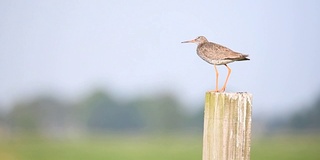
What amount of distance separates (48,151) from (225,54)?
3491 centimetres

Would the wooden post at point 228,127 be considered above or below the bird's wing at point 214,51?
below

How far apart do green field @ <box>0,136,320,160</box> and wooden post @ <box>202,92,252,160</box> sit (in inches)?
1054

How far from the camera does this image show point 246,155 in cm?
544

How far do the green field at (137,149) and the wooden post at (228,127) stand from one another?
87.8 ft

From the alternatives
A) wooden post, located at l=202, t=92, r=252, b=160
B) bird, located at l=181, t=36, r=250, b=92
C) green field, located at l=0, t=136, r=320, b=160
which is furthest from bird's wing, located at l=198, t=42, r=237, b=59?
green field, located at l=0, t=136, r=320, b=160

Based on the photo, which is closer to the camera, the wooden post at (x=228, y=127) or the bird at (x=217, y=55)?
the wooden post at (x=228, y=127)

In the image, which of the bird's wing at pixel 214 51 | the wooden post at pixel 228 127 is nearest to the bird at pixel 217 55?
the bird's wing at pixel 214 51

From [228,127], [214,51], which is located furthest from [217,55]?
[228,127]

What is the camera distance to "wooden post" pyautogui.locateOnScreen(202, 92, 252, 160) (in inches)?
213

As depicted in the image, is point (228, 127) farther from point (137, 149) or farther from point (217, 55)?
point (137, 149)

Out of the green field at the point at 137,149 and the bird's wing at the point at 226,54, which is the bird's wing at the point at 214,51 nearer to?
the bird's wing at the point at 226,54

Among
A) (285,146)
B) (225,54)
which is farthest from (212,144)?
(285,146)

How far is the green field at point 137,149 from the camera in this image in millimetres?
37281

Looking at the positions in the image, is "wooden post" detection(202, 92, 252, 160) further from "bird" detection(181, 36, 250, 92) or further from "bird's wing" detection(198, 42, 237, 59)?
"bird's wing" detection(198, 42, 237, 59)
